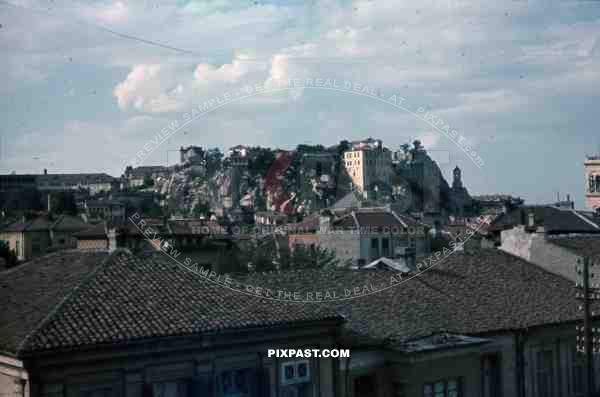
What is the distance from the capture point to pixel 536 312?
60.0 ft

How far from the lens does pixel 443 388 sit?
15.5 meters

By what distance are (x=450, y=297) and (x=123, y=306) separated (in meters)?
7.99

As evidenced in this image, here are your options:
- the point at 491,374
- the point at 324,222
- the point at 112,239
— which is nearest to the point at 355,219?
the point at 324,222

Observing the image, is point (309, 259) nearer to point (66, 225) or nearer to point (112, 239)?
point (112, 239)

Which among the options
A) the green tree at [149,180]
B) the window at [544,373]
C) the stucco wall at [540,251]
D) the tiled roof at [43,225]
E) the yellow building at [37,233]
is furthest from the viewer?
the tiled roof at [43,225]

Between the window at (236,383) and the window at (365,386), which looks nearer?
the window at (236,383)

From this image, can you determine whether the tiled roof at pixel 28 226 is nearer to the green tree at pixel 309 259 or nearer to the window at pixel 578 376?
the green tree at pixel 309 259

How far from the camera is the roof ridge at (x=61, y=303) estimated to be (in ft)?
37.1

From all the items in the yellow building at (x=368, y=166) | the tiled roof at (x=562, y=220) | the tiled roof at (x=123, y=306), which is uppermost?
the yellow building at (x=368, y=166)

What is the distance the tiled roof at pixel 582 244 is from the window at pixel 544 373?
174 inches

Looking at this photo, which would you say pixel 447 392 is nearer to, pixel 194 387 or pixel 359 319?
pixel 359 319

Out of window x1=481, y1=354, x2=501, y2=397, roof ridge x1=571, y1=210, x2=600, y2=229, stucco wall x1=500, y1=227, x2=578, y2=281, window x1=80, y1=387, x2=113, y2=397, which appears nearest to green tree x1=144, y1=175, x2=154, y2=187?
stucco wall x1=500, y1=227, x2=578, y2=281

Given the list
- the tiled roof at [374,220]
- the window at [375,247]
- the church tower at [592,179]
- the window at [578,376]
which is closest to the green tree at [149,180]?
the tiled roof at [374,220]

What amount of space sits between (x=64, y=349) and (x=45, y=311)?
1.30m
